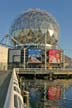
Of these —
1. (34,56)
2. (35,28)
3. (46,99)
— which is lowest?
(46,99)

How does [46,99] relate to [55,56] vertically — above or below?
below

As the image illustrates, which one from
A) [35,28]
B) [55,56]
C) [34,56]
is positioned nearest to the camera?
[34,56]

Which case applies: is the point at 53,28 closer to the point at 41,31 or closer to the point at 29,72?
the point at 41,31

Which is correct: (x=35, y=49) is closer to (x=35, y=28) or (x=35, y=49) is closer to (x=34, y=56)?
(x=34, y=56)

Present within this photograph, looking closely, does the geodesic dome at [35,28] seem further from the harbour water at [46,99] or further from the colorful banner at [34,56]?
the harbour water at [46,99]

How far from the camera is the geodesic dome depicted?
318 feet

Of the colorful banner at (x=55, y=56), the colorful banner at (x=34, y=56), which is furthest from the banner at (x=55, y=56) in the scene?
the colorful banner at (x=34, y=56)

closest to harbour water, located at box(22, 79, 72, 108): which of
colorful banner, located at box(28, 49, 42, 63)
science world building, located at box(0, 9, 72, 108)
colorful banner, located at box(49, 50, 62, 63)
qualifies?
science world building, located at box(0, 9, 72, 108)

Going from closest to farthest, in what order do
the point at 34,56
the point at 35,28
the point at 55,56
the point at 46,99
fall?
the point at 46,99 → the point at 34,56 → the point at 55,56 → the point at 35,28

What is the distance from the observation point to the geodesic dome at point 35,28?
97.0m

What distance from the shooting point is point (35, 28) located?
99.6m

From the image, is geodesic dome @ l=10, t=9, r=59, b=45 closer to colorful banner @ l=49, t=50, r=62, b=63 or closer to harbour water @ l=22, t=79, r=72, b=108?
colorful banner @ l=49, t=50, r=62, b=63

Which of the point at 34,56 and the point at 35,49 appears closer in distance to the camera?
the point at 34,56

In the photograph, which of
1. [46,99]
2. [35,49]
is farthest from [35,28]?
[46,99]
